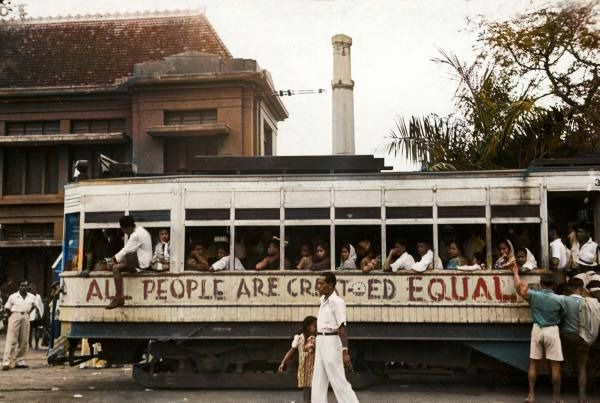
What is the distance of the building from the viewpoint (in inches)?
980

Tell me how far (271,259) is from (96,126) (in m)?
16.6

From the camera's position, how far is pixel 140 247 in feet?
37.7

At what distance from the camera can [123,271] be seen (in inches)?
454

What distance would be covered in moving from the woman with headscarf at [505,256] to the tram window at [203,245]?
409 cm

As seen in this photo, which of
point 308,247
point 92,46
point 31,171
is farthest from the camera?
point 92,46

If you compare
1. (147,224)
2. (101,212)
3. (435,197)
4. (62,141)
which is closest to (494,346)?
(435,197)

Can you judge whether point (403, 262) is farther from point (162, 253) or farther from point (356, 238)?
point (162, 253)

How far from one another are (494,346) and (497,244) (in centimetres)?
154

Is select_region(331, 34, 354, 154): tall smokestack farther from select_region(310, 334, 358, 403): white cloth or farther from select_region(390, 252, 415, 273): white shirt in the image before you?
select_region(310, 334, 358, 403): white cloth

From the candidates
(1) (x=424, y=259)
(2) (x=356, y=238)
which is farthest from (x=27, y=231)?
(1) (x=424, y=259)

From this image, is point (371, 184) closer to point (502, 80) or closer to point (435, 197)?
point (435, 197)

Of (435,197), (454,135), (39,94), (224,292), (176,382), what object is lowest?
(176,382)

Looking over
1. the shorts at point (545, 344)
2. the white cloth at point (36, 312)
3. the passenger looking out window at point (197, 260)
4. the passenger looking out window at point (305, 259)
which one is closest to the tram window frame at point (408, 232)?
the passenger looking out window at point (305, 259)

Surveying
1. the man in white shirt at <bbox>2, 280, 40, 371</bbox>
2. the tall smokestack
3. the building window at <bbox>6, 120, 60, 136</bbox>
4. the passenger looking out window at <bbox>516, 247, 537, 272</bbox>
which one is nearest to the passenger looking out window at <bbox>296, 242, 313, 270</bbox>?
the passenger looking out window at <bbox>516, 247, 537, 272</bbox>
